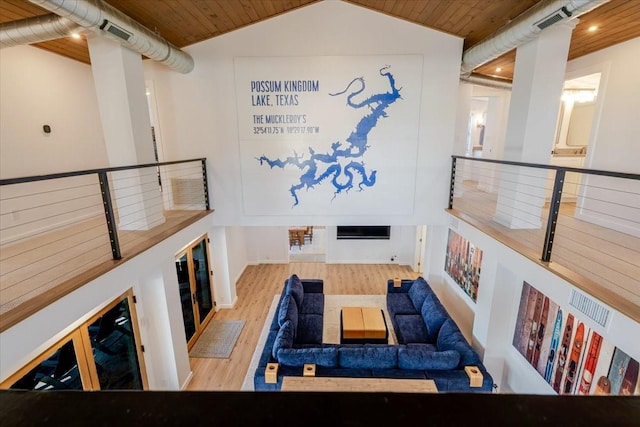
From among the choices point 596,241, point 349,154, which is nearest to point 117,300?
point 349,154

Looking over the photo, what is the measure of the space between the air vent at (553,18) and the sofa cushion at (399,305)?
4.85 m

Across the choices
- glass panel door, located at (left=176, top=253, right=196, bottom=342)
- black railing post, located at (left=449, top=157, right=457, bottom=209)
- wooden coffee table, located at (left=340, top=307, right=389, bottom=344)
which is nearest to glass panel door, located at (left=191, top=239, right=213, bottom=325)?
glass panel door, located at (left=176, top=253, right=196, bottom=342)

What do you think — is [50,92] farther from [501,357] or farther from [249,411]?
[501,357]

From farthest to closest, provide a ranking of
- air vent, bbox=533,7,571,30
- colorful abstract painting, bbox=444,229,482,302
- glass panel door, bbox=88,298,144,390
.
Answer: colorful abstract painting, bbox=444,229,482,302, glass panel door, bbox=88,298,144,390, air vent, bbox=533,7,571,30

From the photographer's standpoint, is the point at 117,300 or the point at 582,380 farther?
the point at 117,300

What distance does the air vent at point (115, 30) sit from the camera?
3.11 meters

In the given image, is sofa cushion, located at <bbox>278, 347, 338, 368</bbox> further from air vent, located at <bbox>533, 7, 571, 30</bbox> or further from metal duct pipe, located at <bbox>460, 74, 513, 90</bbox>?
metal duct pipe, located at <bbox>460, 74, 513, 90</bbox>

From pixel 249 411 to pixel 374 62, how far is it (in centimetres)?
552

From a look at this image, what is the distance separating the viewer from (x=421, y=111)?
5.21m

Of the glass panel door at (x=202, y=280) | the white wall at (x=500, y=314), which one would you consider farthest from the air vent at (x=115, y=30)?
the white wall at (x=500, y=314)

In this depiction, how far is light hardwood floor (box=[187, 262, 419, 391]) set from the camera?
489 centimetres

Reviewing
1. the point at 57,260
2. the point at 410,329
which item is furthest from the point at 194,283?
the point at 410,329

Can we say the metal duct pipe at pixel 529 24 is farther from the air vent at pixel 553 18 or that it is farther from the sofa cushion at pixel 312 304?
the sofa cushion at pixel 312 304

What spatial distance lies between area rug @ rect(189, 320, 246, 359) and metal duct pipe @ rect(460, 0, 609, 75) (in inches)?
253
